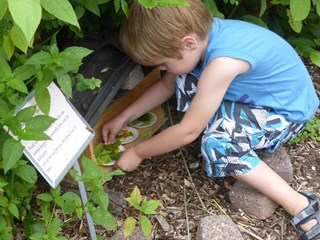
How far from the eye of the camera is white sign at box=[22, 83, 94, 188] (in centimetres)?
164

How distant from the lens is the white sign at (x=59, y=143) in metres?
1.64

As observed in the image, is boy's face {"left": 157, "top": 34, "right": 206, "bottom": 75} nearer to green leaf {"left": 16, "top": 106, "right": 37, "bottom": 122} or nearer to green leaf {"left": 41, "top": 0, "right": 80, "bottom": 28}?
green leaf {"left": 16, "top": 106, "right": 37, "bottom": 122}

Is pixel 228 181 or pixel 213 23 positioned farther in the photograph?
pixel 228 181

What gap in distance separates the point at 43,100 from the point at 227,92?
92 centimetres

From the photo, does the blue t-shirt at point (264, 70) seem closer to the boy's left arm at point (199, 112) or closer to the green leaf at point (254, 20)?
the boy's left arm at point (199, 112)

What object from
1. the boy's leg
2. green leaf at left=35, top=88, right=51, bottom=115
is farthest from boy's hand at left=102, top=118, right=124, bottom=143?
green leaf at left=35, top=88, right=51, bottom=115

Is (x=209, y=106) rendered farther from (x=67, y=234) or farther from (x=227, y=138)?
(x=67, y=234)

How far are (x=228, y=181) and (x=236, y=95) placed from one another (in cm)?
38

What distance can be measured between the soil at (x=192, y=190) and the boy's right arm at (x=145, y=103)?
21 cm

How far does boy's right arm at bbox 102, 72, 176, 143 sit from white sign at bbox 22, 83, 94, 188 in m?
0.65

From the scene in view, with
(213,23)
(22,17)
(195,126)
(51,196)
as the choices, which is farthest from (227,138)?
(22,17)

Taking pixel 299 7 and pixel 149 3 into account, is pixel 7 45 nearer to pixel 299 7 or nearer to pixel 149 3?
pixel 149 3

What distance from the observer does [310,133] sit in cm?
272

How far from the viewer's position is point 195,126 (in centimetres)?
223
